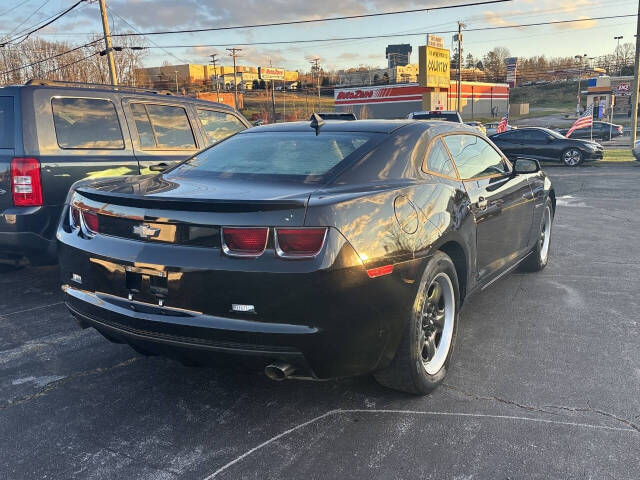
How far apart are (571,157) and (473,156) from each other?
16.1m

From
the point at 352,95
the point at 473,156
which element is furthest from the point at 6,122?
the point at 352,95

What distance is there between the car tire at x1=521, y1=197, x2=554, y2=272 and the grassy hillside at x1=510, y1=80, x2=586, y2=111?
98400 mm

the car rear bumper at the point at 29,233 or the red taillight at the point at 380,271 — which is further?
the car rear bumper at the point at 29,233

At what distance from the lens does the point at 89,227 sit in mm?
2924

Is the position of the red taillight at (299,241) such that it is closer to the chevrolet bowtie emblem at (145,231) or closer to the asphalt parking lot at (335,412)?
the chevrolet bowtie emblem at (145,231)

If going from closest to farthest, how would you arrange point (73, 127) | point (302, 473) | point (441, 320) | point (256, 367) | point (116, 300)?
point (302, 473), point (256, 367), point (116, 300), point (441, 320), point (73, 127)

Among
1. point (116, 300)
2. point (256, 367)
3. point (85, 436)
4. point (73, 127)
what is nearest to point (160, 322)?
point (116, 300)

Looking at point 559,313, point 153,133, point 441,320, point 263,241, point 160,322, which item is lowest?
point 559,313

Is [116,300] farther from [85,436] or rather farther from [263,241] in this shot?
[263,241]

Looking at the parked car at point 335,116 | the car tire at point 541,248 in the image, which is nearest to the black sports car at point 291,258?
the parked car at point 335,116

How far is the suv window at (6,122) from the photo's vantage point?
460 cm

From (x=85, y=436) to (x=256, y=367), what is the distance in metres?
0.96

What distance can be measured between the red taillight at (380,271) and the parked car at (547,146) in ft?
55.7

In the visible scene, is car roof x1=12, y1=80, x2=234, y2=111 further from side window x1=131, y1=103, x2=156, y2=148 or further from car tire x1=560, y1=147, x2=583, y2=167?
car tire x1=560, y1=147, x2=583, y2=167
